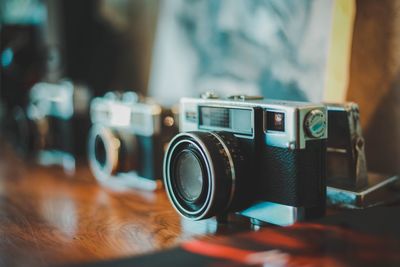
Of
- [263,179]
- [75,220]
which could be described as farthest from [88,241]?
[263,179]

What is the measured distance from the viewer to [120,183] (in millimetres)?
1083

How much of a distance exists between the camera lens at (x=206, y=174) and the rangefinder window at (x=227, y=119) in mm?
20

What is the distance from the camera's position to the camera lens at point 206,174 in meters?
0.71

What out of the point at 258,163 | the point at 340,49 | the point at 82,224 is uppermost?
the point at 340,49

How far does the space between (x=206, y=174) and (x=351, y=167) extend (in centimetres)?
26

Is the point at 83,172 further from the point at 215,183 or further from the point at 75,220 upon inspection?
the point at 215,183

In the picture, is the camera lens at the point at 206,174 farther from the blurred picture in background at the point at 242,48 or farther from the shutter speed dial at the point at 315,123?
the blurred picture in background at the point at 242,48

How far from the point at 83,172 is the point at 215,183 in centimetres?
61

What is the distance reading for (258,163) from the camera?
0.74 meters

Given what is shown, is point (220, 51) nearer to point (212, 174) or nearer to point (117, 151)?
point (117, 151)

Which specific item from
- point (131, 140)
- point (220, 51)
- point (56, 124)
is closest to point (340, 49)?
point (220, 51)

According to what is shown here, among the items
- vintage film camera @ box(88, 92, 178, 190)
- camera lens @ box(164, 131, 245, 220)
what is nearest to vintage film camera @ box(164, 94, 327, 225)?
camera lens @ box(164, 131, 245, 220)

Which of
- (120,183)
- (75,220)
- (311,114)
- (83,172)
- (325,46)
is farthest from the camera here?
(83,172)

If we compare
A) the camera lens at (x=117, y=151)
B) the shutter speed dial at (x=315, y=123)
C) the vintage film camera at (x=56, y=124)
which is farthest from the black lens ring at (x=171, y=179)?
the vintage film camera at (x=56, y=124)
